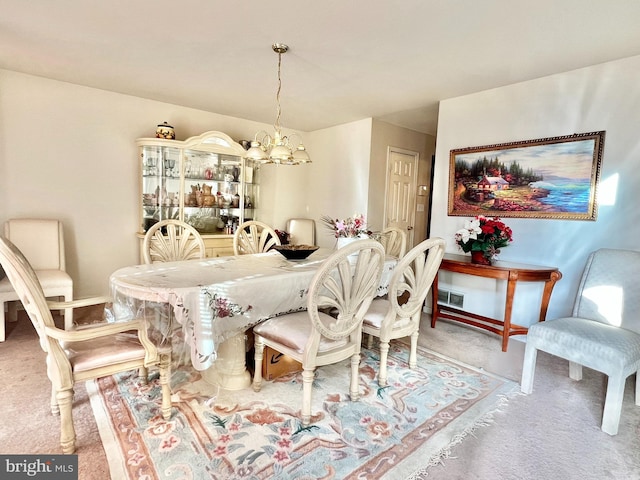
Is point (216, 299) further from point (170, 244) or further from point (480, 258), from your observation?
point (480, 258)

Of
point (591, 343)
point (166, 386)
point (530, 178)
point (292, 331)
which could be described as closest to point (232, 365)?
point (166, 386)

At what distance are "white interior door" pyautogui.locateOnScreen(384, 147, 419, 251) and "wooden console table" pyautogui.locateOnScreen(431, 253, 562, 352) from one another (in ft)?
5.48

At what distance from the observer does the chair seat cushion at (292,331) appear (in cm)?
177

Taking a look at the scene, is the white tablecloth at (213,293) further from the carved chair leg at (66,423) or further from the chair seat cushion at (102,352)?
the carved chair leg at (66,423)

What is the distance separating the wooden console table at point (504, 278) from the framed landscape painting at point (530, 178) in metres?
0.52

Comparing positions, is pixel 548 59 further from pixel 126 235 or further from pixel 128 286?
pixel 126 235

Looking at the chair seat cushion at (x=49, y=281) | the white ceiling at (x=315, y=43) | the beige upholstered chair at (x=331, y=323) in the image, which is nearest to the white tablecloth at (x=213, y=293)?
the beige upholstered chair at (x=331, y=323)

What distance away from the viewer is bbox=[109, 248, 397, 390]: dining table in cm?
166

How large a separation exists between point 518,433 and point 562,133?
2.44 m

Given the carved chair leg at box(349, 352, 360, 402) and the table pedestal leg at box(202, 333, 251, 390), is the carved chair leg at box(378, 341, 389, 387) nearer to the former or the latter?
the carved chair leg at box(349, 352, 360, 402)

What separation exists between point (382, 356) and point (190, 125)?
12.1 feet

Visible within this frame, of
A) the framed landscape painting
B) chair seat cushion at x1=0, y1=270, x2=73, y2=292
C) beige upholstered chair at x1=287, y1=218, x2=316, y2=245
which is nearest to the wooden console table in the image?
the framed landscape painting

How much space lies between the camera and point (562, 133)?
2830mm

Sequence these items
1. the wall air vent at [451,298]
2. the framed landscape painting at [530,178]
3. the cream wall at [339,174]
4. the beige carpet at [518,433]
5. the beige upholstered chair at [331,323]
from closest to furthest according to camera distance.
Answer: the beige carpet at [518,433], the beige upholstered chair at [331,323], the framed landscape painting at [530,178], the wall air vent at [451,298], the cream wall at [339,174]
